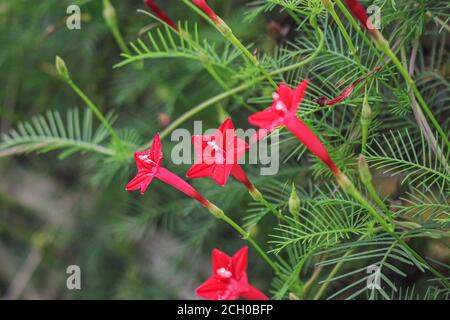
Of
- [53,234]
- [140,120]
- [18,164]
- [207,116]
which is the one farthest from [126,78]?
[18,164]

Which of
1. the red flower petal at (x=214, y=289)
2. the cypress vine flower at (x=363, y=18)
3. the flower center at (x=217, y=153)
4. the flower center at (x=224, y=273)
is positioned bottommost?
the red flower petal at (x=214, y=289)

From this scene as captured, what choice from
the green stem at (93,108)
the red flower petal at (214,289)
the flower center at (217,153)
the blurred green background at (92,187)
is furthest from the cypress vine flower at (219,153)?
the blurred green background at (92,187)

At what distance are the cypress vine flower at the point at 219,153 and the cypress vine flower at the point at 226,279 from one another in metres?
0.09

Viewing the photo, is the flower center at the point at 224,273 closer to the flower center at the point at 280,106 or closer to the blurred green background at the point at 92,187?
the flower center at the point at 280,106

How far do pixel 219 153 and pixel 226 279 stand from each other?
0.46 feet

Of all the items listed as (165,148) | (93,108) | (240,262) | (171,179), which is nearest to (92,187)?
(165,148)

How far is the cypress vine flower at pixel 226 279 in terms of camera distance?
0.63 m

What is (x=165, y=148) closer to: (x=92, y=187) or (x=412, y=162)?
(x=92, y=187)

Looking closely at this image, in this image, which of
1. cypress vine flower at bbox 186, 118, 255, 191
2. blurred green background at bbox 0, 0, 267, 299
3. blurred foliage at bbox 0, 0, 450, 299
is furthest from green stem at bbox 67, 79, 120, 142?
cypress vine flower at bbox 186, 118, 255, 191

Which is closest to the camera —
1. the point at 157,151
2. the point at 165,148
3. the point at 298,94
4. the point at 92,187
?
the point at 298,94

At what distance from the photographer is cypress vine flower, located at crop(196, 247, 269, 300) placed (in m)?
0.63

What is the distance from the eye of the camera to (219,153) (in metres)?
0.63

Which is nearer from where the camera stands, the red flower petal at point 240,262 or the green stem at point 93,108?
the red flower petal at point 240,262

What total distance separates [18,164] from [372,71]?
1341 millimetres
